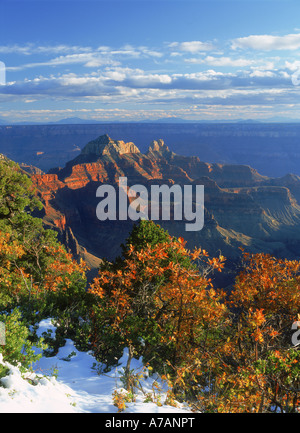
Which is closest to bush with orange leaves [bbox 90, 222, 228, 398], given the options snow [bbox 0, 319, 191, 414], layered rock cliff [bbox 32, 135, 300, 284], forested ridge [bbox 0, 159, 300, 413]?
forested ridge [bbox 0, 159, 300, 413]

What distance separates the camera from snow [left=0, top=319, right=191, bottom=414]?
8.31m

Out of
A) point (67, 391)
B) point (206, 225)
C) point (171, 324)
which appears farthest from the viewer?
point (206, 225)

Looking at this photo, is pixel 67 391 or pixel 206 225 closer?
pixel 67 391

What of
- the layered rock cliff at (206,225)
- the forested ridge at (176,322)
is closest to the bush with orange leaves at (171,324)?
the forested ridge at (176,322)

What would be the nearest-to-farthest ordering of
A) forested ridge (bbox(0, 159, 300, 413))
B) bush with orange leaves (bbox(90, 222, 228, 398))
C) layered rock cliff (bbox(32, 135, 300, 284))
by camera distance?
forested ridge (bbox(0, 159, 300, 413)) < bush with orange leaves (bbox(90, 222, 228, 398)) < layered rock cliff (bbox(32, 135, 300, 284))

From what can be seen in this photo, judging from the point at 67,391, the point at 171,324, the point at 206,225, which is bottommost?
the point at 67,391

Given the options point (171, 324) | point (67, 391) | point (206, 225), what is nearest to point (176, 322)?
point (171, 324)

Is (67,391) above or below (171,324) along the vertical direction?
below

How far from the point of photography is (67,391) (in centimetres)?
1061

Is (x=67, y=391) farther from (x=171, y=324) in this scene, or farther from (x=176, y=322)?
(x=176, y=322)

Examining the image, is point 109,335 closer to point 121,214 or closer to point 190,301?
point 190,301

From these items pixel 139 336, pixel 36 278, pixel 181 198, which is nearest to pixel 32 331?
pixel 139 336

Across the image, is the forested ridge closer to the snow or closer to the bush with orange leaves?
the bush with orange leaves
